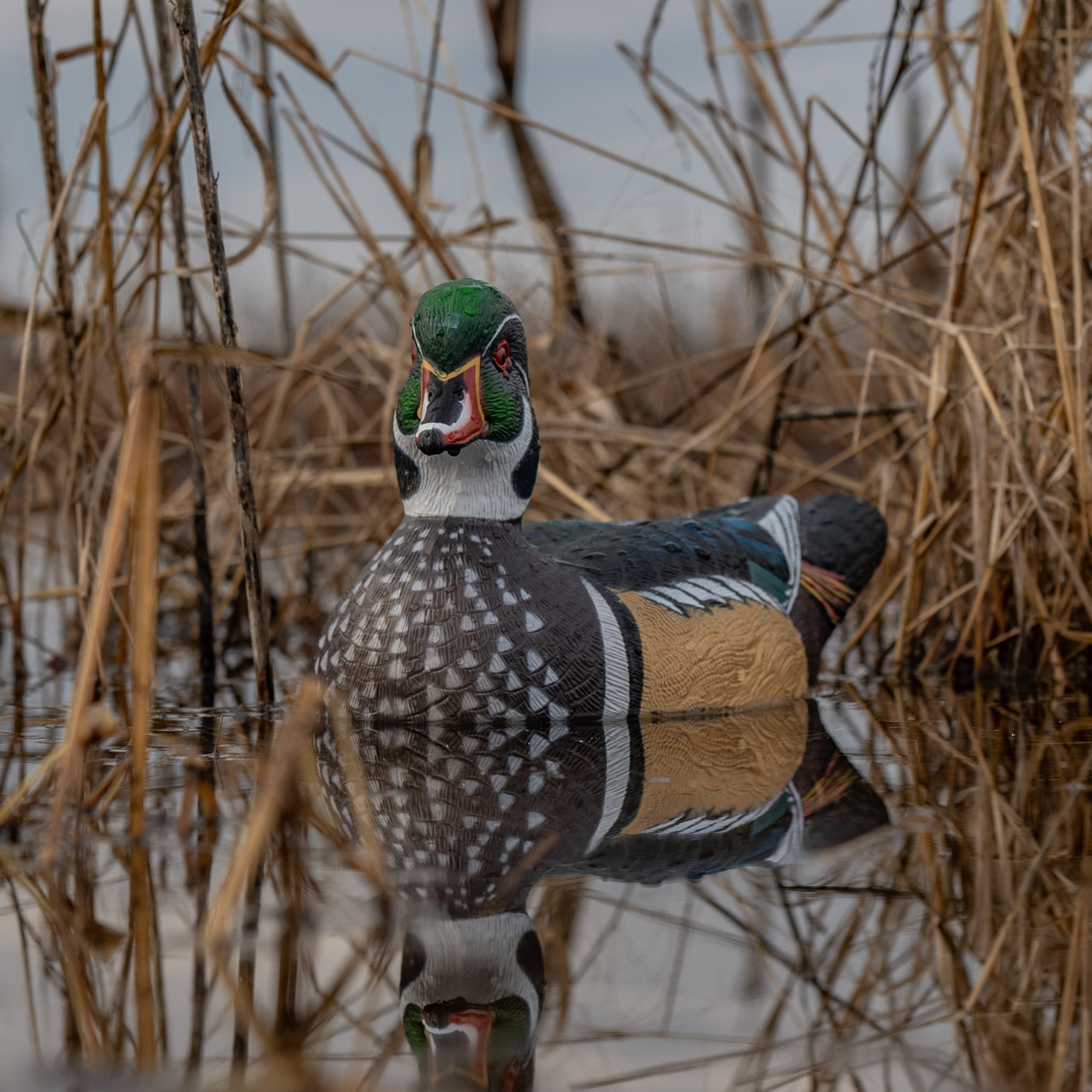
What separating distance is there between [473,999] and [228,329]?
7.87ft

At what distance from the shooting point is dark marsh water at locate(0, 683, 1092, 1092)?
182 centimetres

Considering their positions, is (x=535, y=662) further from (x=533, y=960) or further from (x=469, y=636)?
(x=533, y=960)

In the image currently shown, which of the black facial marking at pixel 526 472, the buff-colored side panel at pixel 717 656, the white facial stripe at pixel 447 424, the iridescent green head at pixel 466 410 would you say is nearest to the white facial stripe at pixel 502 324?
the iridescent green head at pixel 466 410

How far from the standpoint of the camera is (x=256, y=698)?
446cm

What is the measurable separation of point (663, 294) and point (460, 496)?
9.28ft

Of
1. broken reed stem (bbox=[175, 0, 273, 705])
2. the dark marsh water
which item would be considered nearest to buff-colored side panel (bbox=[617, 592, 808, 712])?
the dark marsh water

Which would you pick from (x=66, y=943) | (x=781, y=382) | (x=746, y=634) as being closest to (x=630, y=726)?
(x=746, y=634)

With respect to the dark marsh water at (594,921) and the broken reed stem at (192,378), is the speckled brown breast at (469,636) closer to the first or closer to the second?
the dark marsh water at (594,921)

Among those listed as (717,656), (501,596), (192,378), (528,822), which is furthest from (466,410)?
(192,378)

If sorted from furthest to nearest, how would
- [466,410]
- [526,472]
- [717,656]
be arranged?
[717,656] < [526,472] < [466,410]

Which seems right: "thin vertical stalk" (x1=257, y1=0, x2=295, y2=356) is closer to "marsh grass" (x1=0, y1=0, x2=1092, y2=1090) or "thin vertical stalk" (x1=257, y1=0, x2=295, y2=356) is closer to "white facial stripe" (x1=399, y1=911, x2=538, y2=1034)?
"marsh grass" (x1=0, y1=0, x2=1092, y2=1090)

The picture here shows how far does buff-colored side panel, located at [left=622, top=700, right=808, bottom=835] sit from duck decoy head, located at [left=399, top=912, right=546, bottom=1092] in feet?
2.35

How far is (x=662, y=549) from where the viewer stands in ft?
14.0

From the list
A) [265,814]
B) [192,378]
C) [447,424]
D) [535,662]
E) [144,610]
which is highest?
[192,378]
